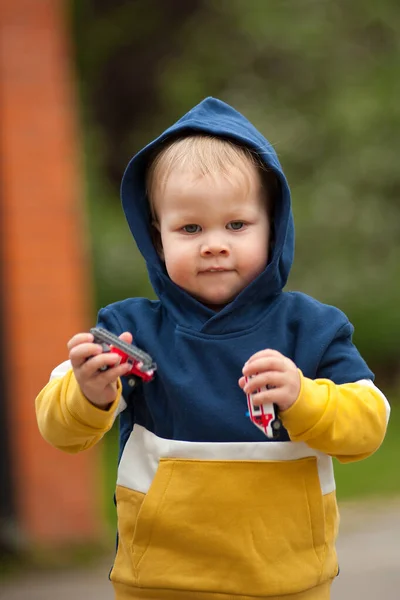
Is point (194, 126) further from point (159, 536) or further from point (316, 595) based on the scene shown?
point (316, 595)

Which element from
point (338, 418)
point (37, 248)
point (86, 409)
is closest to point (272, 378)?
point (338, 418)

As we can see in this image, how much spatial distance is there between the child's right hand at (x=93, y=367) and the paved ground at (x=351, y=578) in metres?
3.59

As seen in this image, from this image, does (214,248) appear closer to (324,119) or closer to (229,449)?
(229,449)

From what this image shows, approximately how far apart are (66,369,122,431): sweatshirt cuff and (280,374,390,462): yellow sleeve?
0.39m

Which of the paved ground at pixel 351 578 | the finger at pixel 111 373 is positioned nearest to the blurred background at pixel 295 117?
the paved ground at pixel 351 578

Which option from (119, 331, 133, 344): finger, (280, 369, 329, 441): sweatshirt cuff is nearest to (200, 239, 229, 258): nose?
(119, 331, 133, 344): finger

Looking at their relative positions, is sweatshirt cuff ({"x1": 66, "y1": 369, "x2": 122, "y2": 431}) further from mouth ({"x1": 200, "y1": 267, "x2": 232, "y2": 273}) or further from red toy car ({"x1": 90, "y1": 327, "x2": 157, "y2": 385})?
mouth ({"x1": 200, "y1": 267, "x2": 232, "y2": 273})

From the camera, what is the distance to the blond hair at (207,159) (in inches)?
95.9

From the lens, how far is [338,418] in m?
2.27

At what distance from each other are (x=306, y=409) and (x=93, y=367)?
46 centimetres

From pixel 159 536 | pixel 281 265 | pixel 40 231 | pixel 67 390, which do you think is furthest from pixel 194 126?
pixel 40 231

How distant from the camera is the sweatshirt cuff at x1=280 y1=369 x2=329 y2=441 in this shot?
7.26ft

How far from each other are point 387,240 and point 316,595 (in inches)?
379

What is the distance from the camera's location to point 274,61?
11.8 m
